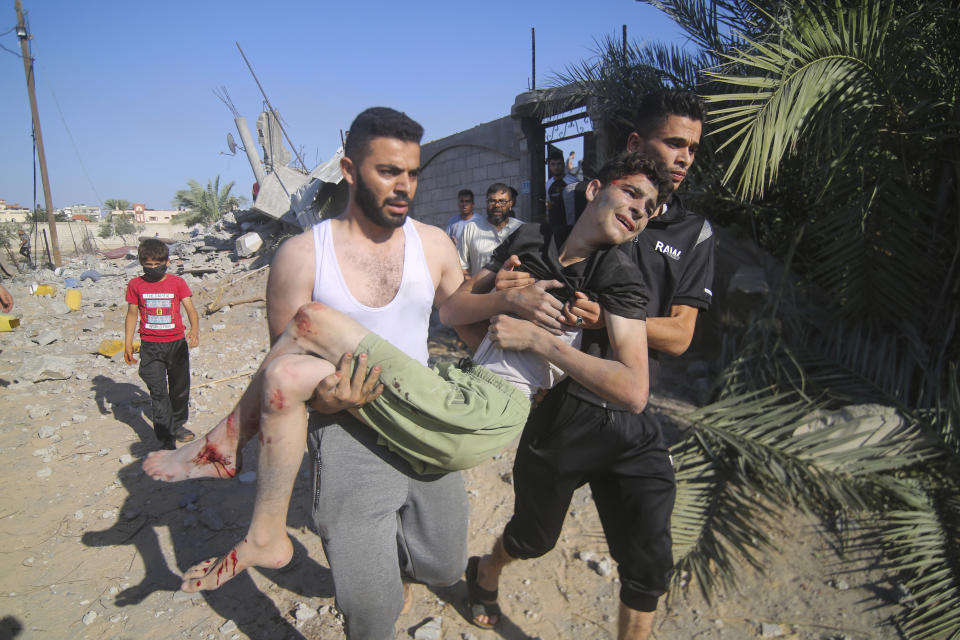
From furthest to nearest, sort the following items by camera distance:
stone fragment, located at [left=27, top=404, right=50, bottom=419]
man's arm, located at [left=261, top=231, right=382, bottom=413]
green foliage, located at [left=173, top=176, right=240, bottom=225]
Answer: green foliage, located at [left=173, top=176, right=240, bottom=225]
stone fragment, located at [left=27, top=404, right=50, bottom=419]
man's arm, located at [left=261, top=231, right=382, bottom=413]

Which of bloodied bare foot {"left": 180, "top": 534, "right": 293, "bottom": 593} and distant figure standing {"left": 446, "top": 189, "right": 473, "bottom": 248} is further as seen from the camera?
distant figure standing {"left": 446, "top": 189, "right": 473, "bottom": 248}

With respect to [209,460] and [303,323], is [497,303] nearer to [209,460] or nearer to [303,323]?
[303,323]

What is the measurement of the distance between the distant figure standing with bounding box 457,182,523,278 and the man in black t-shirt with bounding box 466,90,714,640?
294 cm

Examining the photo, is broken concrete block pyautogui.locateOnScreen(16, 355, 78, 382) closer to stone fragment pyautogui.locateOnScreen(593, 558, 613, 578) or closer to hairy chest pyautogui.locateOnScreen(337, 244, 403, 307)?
hairy chest pyautogui.locateOnScreen(337, 244, 403, 307)

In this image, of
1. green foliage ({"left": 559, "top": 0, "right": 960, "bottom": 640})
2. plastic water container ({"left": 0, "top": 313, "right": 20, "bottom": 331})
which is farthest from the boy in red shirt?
green foliage ({"left": 559, "top": 0, "right": 960, "bottom": 640})

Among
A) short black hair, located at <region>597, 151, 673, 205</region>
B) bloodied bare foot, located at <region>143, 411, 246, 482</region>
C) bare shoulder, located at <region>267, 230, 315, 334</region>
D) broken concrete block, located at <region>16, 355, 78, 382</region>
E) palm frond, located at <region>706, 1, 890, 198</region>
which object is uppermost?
palm frond, located at <region>706, 1, 890, 198</region>

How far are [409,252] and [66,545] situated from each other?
2791 millimetres

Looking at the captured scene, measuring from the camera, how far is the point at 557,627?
2.49 m

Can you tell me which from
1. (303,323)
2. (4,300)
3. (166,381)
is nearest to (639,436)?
(303,323)

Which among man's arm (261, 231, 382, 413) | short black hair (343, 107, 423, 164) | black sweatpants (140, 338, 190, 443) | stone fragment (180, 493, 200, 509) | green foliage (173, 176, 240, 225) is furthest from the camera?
green foliage (173, 176, 240, 225)

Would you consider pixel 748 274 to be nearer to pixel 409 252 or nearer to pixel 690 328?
pixel 690 328

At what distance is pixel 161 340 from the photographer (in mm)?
4203

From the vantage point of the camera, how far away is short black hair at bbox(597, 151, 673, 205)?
1837mm

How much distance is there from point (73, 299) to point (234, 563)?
36.4ft
